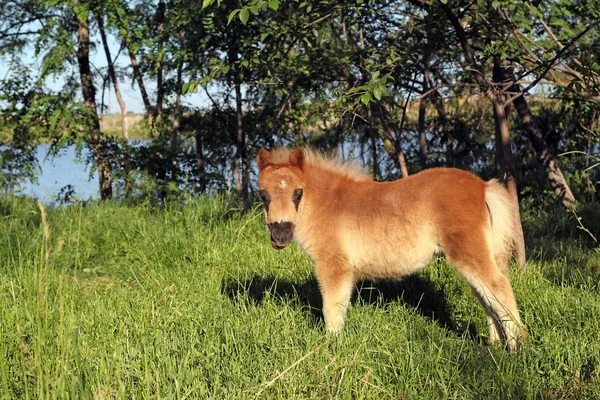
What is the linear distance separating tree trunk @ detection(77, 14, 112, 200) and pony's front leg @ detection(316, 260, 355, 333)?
694 centimetres

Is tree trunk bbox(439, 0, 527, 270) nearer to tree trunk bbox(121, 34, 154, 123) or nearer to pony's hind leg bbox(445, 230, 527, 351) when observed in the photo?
pony's hind leg bbox(445, 230, 527, 351)

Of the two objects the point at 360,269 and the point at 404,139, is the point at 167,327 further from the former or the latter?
the point at 404,139

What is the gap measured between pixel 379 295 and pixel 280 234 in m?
1.46

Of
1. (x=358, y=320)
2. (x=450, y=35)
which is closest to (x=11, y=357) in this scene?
(x=358, y=320)

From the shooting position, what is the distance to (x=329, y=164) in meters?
5.41

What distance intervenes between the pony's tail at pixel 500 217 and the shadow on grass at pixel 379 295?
804 millimetres

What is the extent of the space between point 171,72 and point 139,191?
3.39 m

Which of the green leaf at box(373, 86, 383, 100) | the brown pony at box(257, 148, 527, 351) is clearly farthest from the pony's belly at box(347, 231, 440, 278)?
the green leaf at box(373, 86, 383, 100)

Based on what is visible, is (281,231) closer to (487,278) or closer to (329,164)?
(329,164)

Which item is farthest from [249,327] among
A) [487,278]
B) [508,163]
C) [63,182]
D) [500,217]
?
[63,182]

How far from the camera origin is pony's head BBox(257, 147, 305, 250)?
15.5 ft

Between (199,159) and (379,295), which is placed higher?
(199,159)

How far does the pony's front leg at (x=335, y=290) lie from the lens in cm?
479

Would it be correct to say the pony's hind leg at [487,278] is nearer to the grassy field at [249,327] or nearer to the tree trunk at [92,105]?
the grassy field at [249,327]
